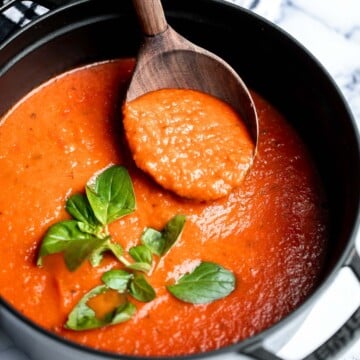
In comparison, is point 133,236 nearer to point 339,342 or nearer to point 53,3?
point 339,342

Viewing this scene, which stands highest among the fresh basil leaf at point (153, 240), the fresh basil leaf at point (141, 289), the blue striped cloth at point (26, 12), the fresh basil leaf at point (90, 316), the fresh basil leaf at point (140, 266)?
the blue striped cloth at point (26, 12)

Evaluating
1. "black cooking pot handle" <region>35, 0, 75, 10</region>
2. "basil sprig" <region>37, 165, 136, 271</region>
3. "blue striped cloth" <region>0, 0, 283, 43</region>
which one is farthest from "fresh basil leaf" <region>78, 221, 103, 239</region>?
"blue striped cloth" <region>0, 0, 283, 43</region>

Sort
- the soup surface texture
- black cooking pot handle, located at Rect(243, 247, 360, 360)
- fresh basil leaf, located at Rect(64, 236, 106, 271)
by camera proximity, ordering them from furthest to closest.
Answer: the soup surface texture < fresh basil leaf, located at Rect(64, 236, 106, 271) < black cooking pot handle, located at Rect(243, 247, 360, 360)

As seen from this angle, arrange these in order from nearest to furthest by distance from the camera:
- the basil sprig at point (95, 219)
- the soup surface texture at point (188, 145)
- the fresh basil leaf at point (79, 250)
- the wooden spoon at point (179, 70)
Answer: the fresh basil leaf at point (79, 250)
the basil sprig at point (95, 219)
the soup surface texture at point (188, 145)
the wooden spoon at point (179, 70)

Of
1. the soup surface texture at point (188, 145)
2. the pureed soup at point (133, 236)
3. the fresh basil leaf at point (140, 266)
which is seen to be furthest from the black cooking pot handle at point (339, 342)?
the soup surface texture at point (188, 145)

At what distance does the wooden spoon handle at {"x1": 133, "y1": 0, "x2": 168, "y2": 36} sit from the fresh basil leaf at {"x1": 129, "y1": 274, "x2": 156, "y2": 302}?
2.16ft

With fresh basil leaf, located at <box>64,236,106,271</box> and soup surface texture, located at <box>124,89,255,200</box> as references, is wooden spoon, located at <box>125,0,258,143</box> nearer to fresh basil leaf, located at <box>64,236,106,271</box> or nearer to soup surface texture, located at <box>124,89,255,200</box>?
soup surface texture, located at <box>124,89,255,200</box>

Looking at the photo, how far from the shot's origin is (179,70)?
81.9 inches

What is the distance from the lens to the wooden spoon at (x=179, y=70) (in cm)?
202

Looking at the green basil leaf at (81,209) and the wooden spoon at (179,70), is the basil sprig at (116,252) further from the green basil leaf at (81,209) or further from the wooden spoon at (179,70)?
the wooden spoon at (179,70)

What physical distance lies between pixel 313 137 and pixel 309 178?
0.13 m

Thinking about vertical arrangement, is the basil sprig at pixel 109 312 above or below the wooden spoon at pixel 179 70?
below

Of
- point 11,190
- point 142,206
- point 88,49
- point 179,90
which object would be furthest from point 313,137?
point 11,190

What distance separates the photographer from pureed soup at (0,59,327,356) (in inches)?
69.1
